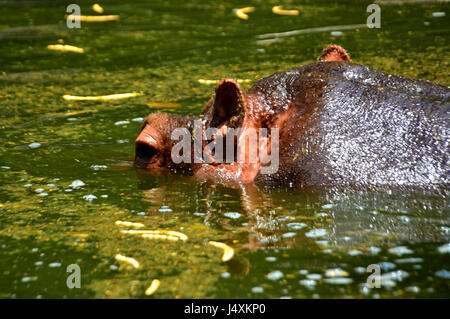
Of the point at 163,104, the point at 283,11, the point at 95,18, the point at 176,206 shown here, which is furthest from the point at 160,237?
the point at 95,18

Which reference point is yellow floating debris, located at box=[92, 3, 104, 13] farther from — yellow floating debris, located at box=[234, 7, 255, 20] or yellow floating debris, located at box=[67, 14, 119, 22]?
yellow floating debris, located at box=[234, 7, 255, 20]

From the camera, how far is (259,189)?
456 centimetres

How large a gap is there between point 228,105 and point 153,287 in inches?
55.8

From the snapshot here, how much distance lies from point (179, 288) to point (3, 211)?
1.64 m

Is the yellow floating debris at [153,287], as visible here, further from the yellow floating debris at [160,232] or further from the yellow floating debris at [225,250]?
the yellow floating debris at [160,232]

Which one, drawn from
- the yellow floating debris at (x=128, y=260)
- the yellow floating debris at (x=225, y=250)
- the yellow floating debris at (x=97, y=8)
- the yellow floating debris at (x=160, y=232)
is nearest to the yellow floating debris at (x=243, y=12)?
the yellow floating debris at (x=97, y=8)

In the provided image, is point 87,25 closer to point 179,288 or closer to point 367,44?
point 367,44

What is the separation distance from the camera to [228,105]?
14.9ft

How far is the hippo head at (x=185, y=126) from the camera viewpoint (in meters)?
4.48

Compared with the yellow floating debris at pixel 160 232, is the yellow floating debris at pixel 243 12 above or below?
above

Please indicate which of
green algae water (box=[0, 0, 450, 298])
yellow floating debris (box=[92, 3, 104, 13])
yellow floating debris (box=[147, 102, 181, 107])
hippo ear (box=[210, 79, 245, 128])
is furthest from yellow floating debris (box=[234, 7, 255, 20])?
hippo ear (box=[210, 79, 245, 128])

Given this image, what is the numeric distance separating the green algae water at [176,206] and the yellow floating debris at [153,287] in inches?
0.8
